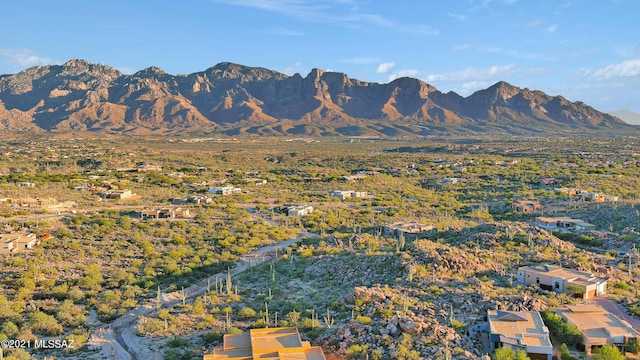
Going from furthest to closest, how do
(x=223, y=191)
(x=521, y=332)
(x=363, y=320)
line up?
(x=223, y=191) < (x=363, y=320) < (x=521, y=332)

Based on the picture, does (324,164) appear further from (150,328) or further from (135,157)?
(150,328)

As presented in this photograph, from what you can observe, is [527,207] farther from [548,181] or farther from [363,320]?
[363,320]

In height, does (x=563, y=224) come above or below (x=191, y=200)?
above

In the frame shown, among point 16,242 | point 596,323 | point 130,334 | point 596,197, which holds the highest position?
point 596,323

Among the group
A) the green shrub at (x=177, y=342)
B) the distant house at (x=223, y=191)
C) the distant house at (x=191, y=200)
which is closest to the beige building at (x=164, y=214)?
the distant house at (x=191, y=200)

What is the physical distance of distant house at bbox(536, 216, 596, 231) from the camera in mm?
38969

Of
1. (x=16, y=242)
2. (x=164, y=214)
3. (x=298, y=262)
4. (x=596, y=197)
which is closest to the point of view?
(x=298, y=262)

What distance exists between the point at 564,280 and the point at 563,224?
17.9 metres

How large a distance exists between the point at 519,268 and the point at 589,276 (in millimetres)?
3022

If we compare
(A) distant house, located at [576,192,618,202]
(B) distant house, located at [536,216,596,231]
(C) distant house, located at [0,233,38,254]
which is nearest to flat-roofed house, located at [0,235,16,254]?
(C) distant house, located at [0,233,38,254]

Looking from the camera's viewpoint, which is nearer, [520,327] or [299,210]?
[520,327]

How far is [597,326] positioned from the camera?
18.7m

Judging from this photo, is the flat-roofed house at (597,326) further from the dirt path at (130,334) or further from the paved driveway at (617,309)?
the dirt path at (130,334)

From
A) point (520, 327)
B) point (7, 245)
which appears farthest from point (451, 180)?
point (520, 327)
